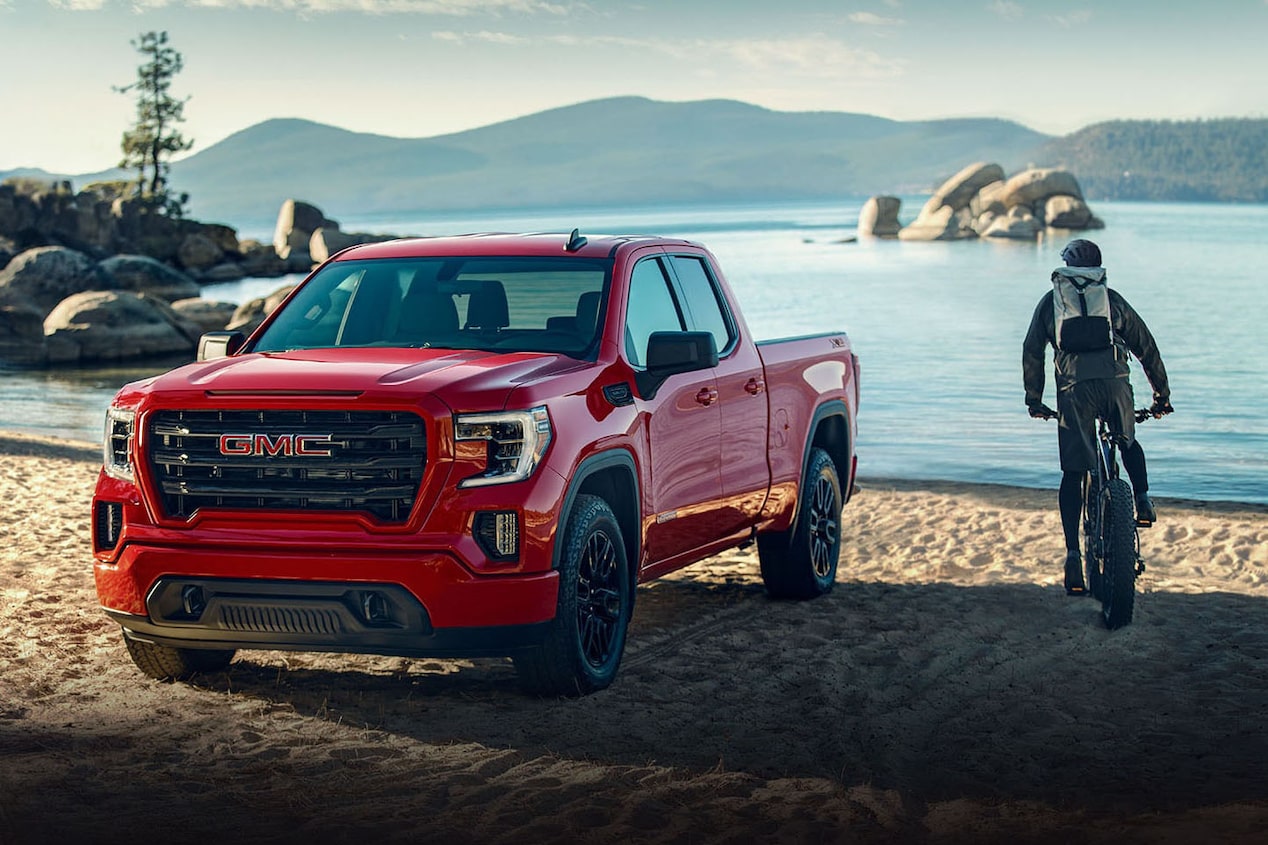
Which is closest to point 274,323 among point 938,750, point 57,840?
point 57,840

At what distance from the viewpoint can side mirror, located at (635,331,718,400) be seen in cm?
719

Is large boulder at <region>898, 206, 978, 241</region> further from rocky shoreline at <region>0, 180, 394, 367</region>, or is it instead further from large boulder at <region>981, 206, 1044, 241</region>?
rocky shoreline at <region>0, 180, 394, 367</region>

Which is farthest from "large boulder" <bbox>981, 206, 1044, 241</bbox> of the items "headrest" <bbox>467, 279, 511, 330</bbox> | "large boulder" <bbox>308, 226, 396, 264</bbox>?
"headrest" <bbox>467, 279, 511, 330</bbox>

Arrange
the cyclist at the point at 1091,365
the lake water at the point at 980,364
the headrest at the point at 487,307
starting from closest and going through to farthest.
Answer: the headrest at the point at 487,307 → the cyclist at the point at 1091,365 → the lake water at the point at 980,364

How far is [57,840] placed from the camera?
5.16 meters

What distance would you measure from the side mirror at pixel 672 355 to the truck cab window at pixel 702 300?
0.98 meters

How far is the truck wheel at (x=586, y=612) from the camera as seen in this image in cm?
660

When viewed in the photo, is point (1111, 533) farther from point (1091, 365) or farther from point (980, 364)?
point (980, 364)

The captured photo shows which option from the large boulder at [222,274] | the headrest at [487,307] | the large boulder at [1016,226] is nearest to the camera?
the headrest at [487,307]

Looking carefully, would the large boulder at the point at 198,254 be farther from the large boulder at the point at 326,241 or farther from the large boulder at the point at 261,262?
the large boulder at the point at 326,241

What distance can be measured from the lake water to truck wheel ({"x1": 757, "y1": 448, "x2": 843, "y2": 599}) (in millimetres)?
8133

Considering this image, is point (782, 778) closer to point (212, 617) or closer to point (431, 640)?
point (431, 640)

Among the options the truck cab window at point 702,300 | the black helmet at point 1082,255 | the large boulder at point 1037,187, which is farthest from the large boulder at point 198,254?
the black helmet at point 1082,255

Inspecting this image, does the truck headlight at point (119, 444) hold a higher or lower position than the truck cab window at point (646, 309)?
lower
